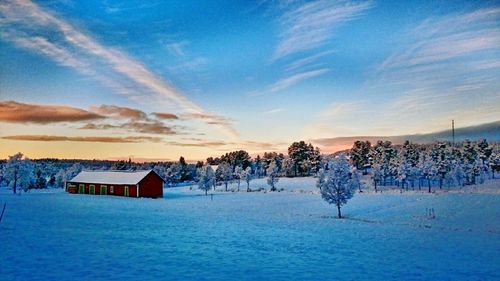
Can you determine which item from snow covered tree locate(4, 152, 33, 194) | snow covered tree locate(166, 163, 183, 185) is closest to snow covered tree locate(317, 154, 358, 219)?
snow covered tree locate(4, 152, 33, 194)

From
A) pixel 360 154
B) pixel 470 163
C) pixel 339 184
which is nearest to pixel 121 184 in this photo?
pixel 339 184

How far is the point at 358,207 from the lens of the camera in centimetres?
5644

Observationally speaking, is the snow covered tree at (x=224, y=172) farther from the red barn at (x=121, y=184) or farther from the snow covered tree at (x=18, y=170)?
the snow covered tree at (x=18, y=170)

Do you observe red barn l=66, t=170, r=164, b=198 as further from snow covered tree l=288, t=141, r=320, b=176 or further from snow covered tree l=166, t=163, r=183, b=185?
snow covered tree l=288, t=141, r=320, b=176

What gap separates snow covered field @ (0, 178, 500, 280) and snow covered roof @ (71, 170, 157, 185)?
35.6 m

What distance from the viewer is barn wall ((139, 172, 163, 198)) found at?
75375 millimetres

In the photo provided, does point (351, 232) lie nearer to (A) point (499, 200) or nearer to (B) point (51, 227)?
(B) point (51, 227)

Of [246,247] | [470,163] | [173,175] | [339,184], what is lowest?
[246,247]

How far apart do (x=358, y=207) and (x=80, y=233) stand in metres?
39.7

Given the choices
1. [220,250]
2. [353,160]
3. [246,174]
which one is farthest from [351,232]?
[353,160]

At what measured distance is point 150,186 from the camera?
7700cm

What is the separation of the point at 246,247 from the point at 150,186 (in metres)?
55.2

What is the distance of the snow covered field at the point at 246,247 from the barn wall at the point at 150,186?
34.2 meters

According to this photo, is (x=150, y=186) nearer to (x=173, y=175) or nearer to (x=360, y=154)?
(x=173, y=175)
